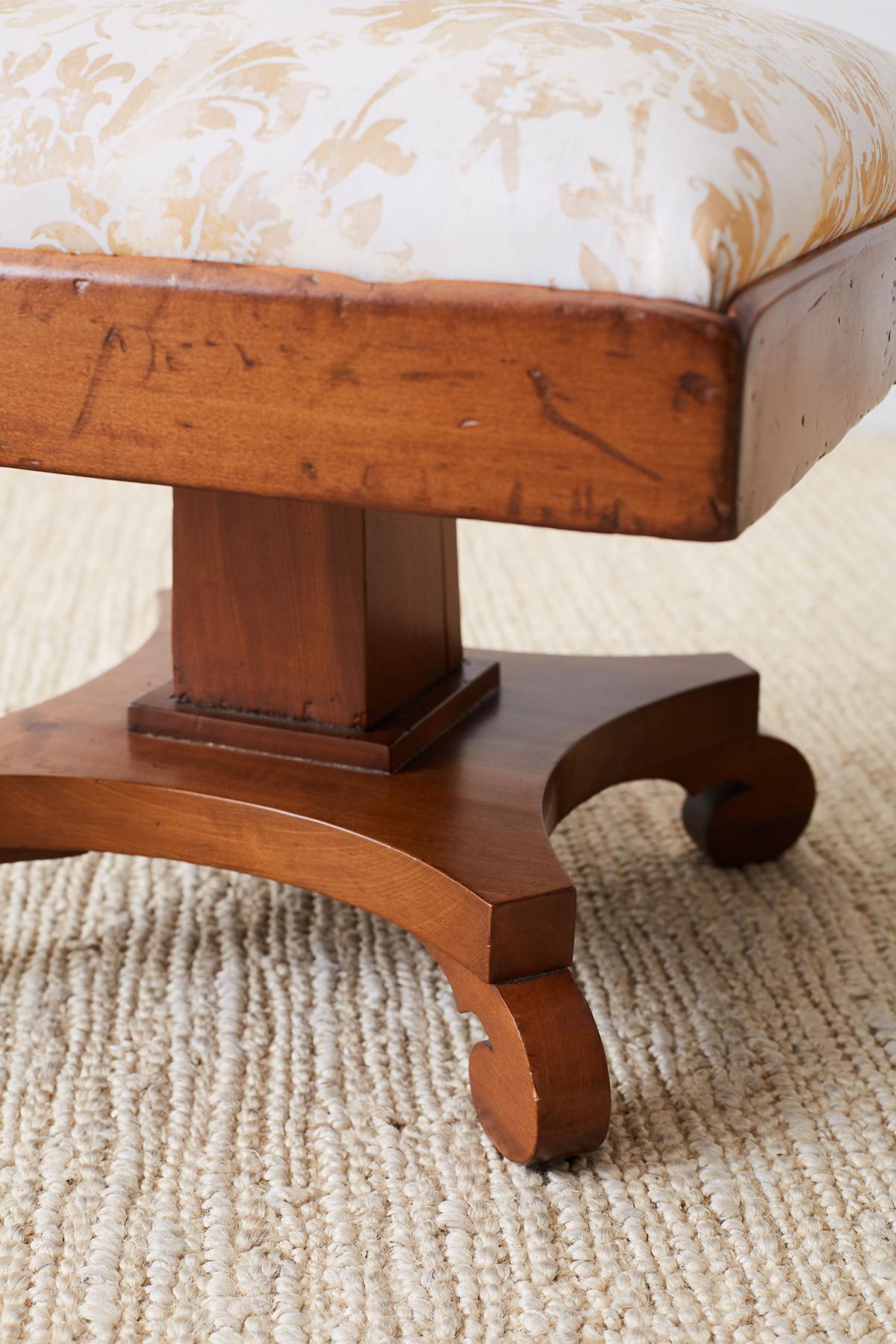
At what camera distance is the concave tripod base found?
562 mm

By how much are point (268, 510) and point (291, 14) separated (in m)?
0.21

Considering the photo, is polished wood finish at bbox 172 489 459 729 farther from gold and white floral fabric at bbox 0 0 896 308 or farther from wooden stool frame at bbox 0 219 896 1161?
gold and white floral fabric at bbox 0 0 896 308

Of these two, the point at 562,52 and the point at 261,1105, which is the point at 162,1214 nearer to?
the point at 261,1105

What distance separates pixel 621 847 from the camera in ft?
2.81

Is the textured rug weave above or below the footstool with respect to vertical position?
below

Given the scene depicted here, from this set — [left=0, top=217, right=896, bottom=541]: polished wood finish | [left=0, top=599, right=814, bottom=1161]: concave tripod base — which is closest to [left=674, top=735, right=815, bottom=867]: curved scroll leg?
[left=0, top=599, right=814, bottom=1161]: concave tripod base

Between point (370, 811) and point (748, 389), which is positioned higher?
point (748, 389)

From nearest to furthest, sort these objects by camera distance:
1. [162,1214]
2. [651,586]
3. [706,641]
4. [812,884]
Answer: [162,1214]
[812,884]
[706,641]
[651,586]

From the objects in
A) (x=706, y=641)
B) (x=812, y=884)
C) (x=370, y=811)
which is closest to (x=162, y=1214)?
(x=370, y=811)

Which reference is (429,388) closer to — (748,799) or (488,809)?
(488,809)

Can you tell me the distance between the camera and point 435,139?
0.45 meters

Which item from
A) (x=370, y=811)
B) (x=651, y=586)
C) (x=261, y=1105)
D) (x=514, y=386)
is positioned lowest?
(x=651, y=586)

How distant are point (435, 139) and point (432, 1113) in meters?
0.38

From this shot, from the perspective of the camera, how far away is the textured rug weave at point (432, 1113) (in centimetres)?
51
